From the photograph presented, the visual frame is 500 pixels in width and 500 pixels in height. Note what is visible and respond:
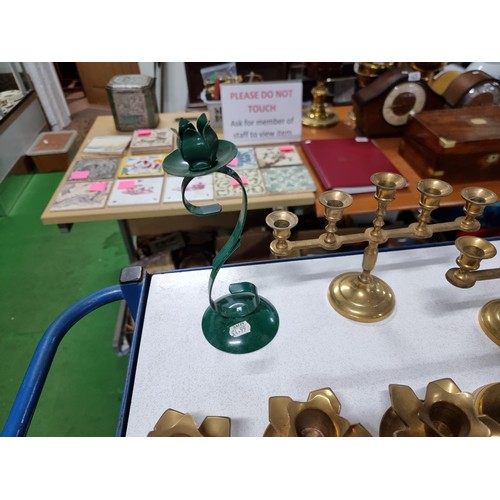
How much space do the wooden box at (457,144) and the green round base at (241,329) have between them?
867mm

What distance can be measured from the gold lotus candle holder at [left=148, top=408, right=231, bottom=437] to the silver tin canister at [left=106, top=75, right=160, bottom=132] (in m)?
1.40

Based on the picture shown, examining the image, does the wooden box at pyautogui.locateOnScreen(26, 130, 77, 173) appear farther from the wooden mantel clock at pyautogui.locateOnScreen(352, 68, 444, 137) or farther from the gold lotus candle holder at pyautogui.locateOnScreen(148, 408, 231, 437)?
the gold lotus candle holder at pyautogui.locateOnScreen(148, 408, 231, 437)

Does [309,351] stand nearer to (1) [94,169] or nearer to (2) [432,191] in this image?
(2) [432,191]

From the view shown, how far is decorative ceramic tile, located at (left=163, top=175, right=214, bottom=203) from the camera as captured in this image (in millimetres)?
1264

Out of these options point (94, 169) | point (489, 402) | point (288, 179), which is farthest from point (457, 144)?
point (94, 169)

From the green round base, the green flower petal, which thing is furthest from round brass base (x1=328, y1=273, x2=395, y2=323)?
the green flower petal

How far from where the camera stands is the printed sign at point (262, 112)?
4.59 feet

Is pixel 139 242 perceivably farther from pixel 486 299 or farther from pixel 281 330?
pixel 486 299

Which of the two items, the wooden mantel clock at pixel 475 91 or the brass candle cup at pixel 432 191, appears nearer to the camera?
the brass candle cup at pixel 432 191

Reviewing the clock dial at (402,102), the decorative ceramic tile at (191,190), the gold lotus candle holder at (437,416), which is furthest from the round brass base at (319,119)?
the gold lotus candle holder at (437,416)

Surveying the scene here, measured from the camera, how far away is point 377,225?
26.5 inches

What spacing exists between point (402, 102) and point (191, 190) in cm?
91

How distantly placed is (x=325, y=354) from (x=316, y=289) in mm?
173

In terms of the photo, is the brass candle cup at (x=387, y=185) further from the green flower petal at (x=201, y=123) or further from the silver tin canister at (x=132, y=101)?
the silver tin canister at (x=132, y=101)
